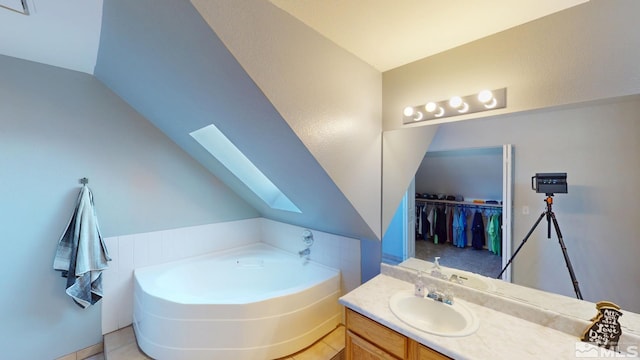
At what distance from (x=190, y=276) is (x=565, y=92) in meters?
3.35

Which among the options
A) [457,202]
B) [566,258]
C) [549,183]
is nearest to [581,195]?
[549,183]

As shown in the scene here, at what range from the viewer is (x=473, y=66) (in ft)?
4.99

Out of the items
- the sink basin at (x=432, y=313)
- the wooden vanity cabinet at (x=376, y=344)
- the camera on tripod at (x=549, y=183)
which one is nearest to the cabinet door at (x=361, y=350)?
the wooden vanity cabinet at (x=376, y=344)

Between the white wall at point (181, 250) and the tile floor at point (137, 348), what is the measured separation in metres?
0.14

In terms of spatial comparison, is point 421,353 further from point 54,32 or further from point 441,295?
point 54,32

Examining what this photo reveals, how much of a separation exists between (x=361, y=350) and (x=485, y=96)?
1.74m

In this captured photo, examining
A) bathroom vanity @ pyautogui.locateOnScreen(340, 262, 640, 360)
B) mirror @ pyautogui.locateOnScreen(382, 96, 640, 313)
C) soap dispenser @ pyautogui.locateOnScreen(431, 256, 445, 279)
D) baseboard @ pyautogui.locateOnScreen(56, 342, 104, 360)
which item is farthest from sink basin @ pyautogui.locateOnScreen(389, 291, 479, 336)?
baseboard @ pyautogui.locateOnScreen(56, 342, 104, 360)

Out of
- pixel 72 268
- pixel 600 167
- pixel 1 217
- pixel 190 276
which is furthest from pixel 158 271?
pixel 600 167

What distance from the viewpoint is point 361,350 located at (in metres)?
1.45

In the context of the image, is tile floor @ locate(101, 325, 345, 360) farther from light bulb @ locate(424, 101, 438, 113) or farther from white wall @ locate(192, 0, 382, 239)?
light bulb @ locate(424, 101, 438, 113)

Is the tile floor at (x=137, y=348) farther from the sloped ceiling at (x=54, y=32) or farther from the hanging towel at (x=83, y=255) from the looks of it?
the sloped ceiling at (x=54, y=32)

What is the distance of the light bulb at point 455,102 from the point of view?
61.0 inches

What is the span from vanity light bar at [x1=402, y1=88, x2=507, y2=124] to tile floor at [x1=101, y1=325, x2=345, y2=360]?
1.98 metres

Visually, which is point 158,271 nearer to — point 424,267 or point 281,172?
point 281,172
